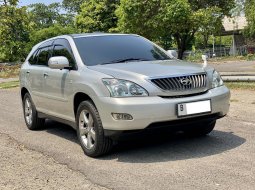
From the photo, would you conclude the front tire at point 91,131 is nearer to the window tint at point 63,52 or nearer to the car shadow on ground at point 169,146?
the car shadow on ground at point 169,146

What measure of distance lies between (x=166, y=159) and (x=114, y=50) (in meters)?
1.88

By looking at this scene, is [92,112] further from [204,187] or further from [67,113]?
[204,187]

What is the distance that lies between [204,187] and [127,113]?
1.35 meters

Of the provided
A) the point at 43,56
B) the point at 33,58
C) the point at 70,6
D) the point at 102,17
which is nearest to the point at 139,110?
the point at 43,56

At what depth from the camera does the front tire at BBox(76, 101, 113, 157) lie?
17.7 feet

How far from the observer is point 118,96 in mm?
5133

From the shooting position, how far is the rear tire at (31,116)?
305 inches

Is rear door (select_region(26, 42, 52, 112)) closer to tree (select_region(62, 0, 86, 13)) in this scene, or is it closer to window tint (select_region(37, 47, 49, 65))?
window tint (select_region(37, 47, 49, 65))

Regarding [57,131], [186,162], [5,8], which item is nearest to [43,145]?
[57,131]

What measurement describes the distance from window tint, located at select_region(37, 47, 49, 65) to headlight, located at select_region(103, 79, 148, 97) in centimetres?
236

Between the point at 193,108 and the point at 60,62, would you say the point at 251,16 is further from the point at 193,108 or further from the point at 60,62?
the point at 193,108

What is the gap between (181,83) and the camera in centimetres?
525

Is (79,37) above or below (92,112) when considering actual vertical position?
above

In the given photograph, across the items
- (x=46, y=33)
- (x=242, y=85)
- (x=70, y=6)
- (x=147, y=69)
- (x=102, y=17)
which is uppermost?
(x=70, y=6)
